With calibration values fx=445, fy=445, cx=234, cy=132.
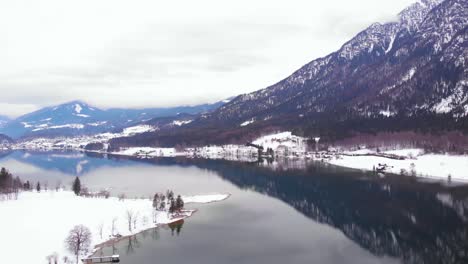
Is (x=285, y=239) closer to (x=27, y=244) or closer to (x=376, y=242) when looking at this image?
(x=376, y=242)

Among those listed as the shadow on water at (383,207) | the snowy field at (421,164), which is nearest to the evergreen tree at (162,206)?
the shadow on water at (383,207)

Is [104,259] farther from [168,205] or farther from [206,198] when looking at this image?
[206,198]

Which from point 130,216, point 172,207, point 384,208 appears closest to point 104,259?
point 130,216

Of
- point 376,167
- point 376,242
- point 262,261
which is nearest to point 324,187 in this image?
point 376,167

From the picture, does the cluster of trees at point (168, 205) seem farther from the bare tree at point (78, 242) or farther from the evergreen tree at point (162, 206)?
the bare tree at point (78, 242)

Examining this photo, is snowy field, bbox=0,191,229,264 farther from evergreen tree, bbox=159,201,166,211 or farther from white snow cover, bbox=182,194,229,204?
white snow cover, bbox=182,194,229,204

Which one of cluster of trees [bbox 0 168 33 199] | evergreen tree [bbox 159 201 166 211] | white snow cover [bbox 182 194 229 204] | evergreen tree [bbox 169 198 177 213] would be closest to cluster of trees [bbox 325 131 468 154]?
white snow cover [bbox 182 194 229 204]
